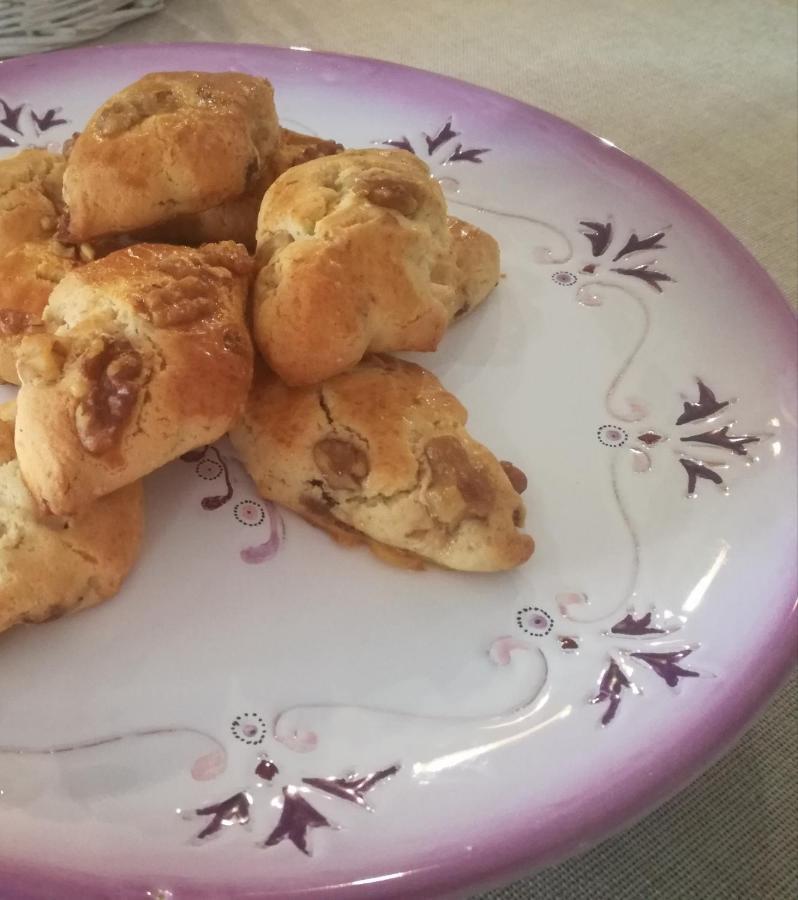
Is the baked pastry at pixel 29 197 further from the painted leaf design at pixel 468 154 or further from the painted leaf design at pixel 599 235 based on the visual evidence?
the painted leaf design at pixel 599 235

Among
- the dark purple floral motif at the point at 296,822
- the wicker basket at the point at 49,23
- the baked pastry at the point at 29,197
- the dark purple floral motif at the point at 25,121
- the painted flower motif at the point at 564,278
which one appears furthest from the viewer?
the wicker basket at the point at 49,23

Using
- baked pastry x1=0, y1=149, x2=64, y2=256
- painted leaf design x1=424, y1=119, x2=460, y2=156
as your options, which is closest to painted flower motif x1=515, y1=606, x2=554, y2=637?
baked pastry x1=0, y1=149, x2=64, y2=256

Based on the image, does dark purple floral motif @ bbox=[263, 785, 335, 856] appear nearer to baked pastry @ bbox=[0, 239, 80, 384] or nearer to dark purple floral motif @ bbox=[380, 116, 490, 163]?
baked pastry @ bbox=[0, 239, 80, 384]

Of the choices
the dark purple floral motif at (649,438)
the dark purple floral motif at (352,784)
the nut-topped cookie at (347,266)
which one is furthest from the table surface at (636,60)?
the dark purple floral motif at (352,784)

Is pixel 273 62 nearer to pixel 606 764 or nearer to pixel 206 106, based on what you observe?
pixel 206 106

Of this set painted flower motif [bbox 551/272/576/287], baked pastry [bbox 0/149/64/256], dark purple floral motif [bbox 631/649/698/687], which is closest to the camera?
dark purple floral motif [bbox 631/649/698/687]
